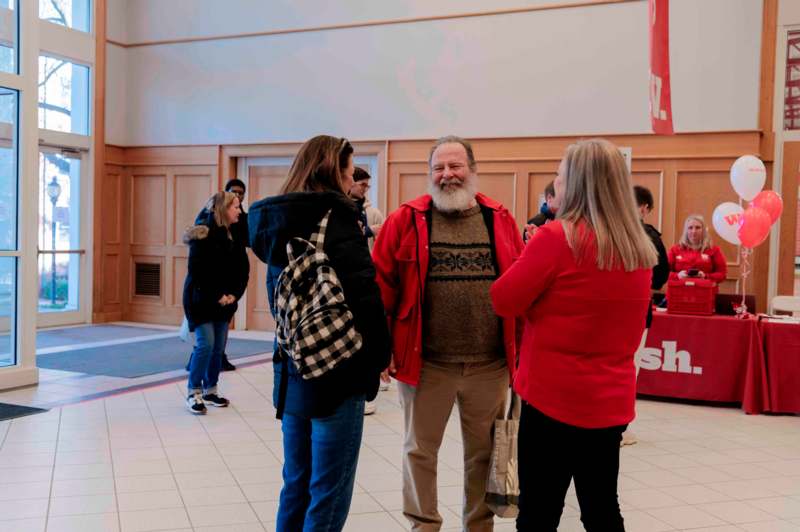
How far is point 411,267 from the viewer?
273 cm

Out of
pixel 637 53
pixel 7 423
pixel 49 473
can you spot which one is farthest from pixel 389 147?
pixel 49 473

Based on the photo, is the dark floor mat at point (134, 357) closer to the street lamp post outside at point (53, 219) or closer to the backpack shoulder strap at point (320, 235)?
the street lamp post outside at point (53, 219)

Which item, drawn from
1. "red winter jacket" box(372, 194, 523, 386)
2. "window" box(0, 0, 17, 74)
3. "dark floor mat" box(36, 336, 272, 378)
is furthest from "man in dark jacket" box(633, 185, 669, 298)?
"window" box(0, 0, 17, 74)

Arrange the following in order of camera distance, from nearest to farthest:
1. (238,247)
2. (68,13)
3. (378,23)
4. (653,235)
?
1. (653,235)
2. (238,247)
3. (378,23)
4. (68,13)

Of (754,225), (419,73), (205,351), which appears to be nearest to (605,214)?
(205,351)

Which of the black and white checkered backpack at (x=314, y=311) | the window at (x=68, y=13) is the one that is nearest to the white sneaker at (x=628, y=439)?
the black and white checkered backpack at (x=314, y=311)

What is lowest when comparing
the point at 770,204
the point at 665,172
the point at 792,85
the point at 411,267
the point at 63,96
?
the point at 411,267

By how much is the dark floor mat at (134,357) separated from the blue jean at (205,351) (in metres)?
1.54

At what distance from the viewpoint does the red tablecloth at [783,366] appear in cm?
557

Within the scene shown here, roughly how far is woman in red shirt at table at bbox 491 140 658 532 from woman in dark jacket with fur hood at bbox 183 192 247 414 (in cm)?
322

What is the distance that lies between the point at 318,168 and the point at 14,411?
3.95 m

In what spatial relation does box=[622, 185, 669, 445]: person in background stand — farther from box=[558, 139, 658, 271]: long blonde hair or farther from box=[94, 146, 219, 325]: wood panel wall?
box=[94, 146, 219, 325]: wood panel wall

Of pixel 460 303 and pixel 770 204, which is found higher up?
pixel 770 204

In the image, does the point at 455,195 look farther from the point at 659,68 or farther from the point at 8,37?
the point at 8,37
